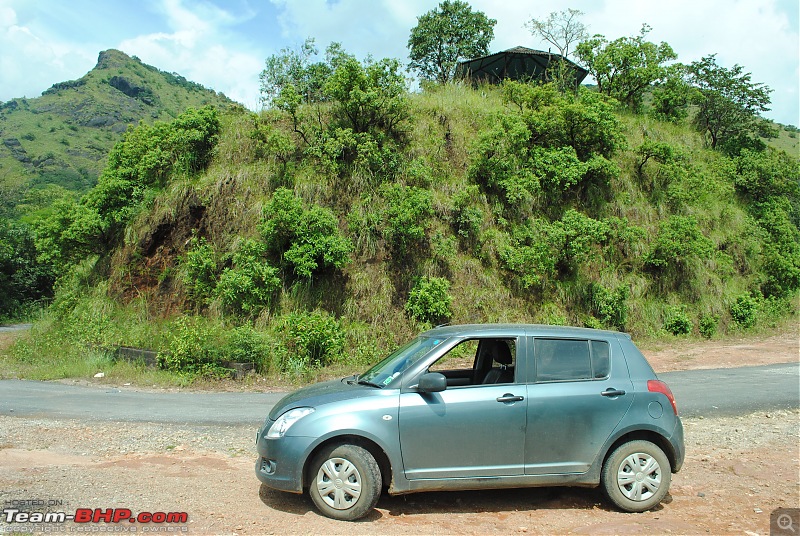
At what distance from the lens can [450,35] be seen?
1228 inches

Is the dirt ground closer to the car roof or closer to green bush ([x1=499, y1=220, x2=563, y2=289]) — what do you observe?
the car roof

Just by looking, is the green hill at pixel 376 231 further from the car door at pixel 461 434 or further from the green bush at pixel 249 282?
the car door at pixel 461 434

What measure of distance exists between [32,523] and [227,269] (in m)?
11.0

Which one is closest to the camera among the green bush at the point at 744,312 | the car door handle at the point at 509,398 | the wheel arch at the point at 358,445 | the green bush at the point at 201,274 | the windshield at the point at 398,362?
the wheel arch at the point at 358,445

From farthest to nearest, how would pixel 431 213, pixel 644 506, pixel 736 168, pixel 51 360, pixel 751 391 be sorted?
pixel 736 168
pixel 431 213
pixel 51 360
pixel 751 391
pixel 644 506

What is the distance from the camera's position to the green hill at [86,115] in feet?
236

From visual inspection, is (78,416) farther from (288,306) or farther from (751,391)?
(751,391)

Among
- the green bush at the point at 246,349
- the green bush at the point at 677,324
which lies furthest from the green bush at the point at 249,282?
the green bush at the point at 677,324

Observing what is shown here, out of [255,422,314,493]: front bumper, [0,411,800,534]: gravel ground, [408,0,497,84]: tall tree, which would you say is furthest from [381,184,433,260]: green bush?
[408,0,497,84]: tall tree

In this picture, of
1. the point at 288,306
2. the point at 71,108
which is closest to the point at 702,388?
the point at 288,306

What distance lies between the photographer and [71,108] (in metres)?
96.0

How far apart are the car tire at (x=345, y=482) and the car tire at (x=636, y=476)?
2.19 m

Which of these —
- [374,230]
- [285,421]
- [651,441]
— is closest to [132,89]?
[374,230]

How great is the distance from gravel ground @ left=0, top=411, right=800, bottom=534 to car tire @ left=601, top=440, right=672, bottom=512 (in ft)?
0.44
